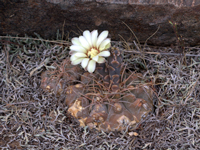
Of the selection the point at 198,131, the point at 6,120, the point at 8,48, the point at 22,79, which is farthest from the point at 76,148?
the point at 8,48

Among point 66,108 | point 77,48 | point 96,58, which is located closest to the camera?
point 96,58

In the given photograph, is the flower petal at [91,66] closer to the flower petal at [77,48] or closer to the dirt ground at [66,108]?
the flower petal at [77,48]

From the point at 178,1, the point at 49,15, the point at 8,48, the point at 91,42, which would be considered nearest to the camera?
the point at 91,42

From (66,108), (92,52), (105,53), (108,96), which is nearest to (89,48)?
(92,52)

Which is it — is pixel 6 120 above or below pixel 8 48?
below

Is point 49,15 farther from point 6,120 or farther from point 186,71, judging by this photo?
point 186,71

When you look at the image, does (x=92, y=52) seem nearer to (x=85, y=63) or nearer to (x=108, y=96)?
(x=85, y=63)

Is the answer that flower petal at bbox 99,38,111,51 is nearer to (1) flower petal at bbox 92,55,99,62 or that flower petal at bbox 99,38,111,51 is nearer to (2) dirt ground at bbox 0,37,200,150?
(1) flower petal at bbox 92,55,99,62
